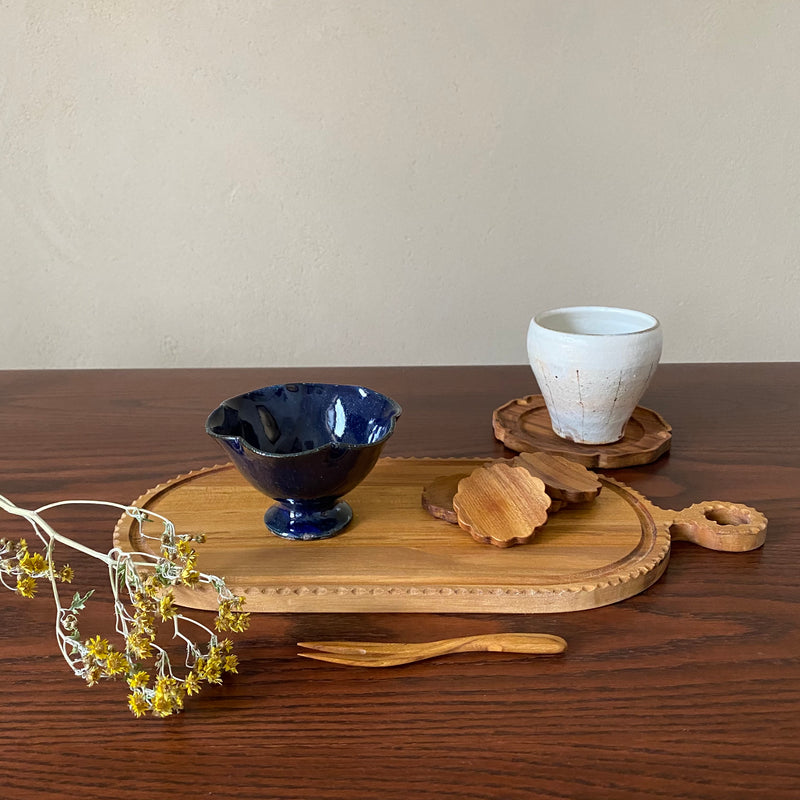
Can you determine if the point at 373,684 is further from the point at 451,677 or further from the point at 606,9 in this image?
the point at 606,9

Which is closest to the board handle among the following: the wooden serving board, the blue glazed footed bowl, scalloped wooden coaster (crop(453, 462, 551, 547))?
the wooden serving board

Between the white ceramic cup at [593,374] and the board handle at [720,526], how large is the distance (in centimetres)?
18

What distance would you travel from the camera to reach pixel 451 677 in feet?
1.82

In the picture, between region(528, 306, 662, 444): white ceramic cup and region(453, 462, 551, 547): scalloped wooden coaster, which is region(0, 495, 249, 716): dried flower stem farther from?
region(528, 306, 662, 444): white ceramic cup

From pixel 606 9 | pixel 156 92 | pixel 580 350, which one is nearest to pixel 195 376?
pixel 580 350

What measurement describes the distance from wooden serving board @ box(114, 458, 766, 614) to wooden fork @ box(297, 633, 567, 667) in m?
0.05

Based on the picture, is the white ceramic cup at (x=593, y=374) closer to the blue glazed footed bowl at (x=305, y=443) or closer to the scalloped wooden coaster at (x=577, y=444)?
the scalloped wooden coaster at (x=577, y=444)

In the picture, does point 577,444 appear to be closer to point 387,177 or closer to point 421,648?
point 421,648

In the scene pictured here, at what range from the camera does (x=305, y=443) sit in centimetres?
79

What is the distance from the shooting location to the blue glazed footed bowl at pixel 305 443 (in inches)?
25.7

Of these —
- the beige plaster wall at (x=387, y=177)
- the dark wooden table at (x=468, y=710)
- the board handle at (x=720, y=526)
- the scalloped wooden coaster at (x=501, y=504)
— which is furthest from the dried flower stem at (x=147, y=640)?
the beige plaster wall at (x=387, y=177)

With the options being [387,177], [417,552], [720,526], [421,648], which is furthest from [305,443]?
[387,177]

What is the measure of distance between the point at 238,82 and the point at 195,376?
85cm

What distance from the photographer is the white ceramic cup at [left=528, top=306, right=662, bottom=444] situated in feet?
2.89
